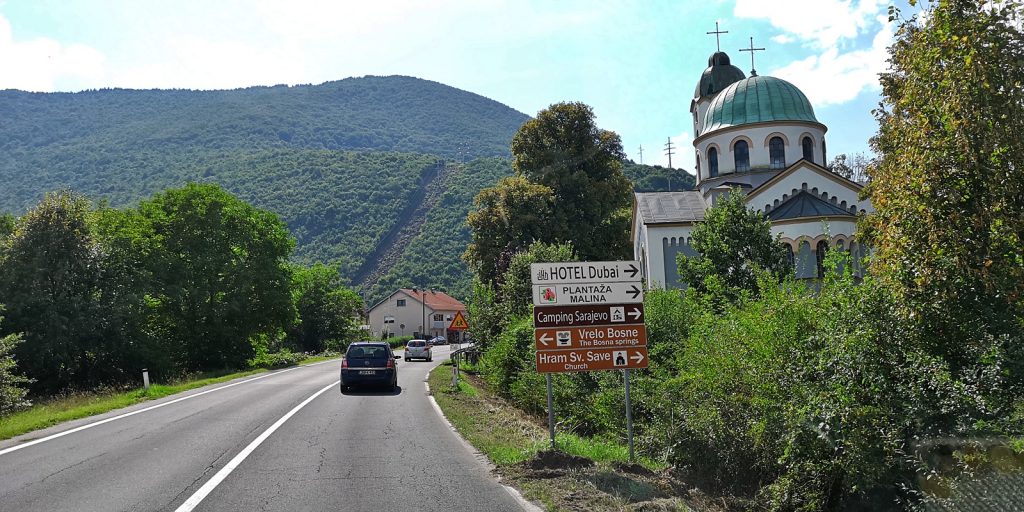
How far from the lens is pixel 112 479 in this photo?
8.11 meters

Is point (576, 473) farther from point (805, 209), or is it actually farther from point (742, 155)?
point (742, 155)

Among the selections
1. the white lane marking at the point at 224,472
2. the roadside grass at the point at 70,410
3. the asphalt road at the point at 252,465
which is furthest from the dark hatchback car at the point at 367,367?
the white lane marking at the point at 224,472

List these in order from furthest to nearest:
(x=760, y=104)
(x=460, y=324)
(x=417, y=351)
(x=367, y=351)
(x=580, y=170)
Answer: (x=417, y=351), (x=760, y=104), (x=580, y=170), (x=460, y=324), (x=367, y=351)

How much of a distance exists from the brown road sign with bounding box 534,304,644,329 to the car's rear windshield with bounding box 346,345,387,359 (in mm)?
11410

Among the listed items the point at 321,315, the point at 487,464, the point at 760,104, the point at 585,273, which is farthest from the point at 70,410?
the point at 321,315

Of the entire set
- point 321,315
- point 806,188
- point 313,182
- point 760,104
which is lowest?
point 321,315

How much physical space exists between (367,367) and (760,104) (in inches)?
1306

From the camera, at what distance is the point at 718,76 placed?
55188mm

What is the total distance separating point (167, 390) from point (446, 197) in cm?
9707

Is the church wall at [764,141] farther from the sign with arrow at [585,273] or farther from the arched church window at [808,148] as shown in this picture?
the sign with arrow at [585,273]

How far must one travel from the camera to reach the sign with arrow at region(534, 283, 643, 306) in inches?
394

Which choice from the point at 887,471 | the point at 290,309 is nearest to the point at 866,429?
the point at 887,471

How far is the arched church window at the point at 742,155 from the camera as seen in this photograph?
44031mm

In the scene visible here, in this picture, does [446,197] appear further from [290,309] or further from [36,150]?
[36,150]
